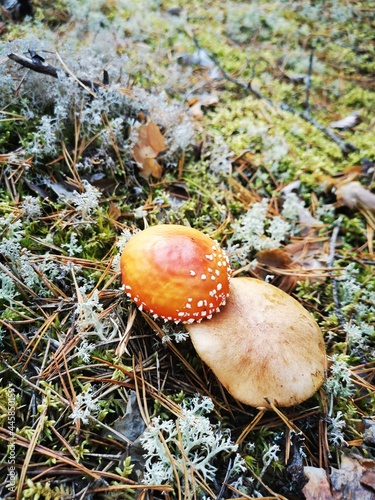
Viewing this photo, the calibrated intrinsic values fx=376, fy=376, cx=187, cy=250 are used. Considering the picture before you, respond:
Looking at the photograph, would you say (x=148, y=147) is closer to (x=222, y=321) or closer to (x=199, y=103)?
(x=199, y=103)

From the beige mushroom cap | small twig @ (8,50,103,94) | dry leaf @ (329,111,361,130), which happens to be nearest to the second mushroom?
the beige mushroom cap

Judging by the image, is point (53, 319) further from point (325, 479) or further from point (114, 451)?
point (325, 479)

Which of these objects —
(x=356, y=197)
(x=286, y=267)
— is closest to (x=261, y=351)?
(x=286, y=267)

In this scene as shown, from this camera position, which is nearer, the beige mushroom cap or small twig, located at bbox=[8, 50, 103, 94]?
the beige mushroom cap

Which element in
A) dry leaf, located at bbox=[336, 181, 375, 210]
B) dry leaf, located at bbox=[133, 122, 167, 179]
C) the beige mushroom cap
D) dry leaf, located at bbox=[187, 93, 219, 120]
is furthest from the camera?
dry leaf, located at bbox=[187, 93, 219, 120]

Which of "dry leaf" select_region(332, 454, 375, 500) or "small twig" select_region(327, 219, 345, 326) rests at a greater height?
"small twig" select_region(327, 219, 345, 326)

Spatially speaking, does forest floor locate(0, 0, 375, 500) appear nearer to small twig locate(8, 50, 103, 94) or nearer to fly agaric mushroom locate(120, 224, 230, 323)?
small twig locate(8, 50, 103, 94)
